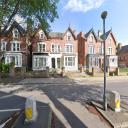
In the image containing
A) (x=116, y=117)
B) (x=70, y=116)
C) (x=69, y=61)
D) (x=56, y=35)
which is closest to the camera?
(x=116, y=117)

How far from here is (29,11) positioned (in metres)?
29.1

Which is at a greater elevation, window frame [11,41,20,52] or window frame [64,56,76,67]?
window frame [11,41,20,52]

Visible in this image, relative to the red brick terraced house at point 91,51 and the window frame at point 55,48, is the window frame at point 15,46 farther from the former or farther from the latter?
the red brick terraced house at point 91,51

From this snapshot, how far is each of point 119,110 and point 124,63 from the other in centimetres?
6546

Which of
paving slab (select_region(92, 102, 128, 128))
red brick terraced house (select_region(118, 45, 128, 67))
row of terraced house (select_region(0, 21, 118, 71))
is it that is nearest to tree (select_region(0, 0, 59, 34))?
row of terraced house (select_region(0, 21, 118, 71))

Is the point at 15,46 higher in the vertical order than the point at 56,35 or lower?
lower

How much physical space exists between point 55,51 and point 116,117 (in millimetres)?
39542

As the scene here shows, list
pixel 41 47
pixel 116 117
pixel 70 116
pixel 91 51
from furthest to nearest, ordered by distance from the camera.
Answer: pixel 91 51 → pixel 41 47 → pixel 70 116 → pixel 116 117

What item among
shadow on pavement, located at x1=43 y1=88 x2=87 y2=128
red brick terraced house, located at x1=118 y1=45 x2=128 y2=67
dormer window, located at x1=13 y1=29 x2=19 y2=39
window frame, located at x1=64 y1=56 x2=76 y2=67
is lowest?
shadow on pavement, located at x1=43 y1=88 x2=87 y2=128

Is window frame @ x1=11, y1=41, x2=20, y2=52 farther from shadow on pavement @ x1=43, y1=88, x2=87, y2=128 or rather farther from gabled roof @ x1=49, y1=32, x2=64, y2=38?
Result: shadow on pavement @ x1=43, y1=88, x2=87, y2=128

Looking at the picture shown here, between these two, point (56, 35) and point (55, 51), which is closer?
point (55, 51)

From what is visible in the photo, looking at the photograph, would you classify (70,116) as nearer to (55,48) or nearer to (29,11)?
(29,11)

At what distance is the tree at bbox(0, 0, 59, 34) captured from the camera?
2778 centimetres

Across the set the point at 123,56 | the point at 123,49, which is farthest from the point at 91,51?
the point at 123,49
